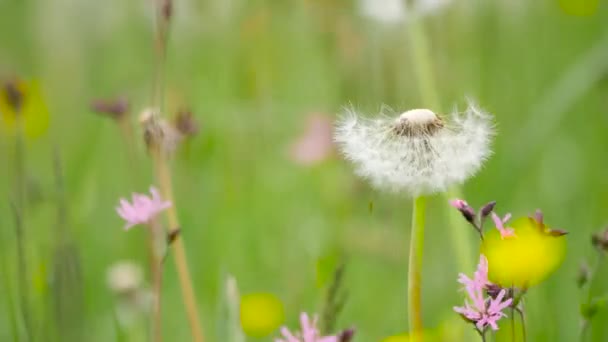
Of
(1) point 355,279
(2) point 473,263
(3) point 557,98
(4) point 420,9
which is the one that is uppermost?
(4) point 420,9

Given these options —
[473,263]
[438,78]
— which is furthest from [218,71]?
[473,263]

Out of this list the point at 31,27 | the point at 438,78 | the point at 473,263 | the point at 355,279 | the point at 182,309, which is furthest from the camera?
the point at 31,27

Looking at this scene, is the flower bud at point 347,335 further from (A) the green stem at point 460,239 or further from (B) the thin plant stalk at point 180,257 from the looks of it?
(A) the green stem at point 460,239

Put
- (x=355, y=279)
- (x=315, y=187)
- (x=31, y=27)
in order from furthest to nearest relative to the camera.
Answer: (x=31, y=27) → (x=315, y=187) → (x=355, y=279)

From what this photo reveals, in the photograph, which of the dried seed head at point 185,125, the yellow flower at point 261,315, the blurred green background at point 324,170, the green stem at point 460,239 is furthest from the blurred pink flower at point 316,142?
the dried seed head at point 185,125

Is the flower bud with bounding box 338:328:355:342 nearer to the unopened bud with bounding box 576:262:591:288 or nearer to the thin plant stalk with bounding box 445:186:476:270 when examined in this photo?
the unopened bud with bounding box 576:262:591:288

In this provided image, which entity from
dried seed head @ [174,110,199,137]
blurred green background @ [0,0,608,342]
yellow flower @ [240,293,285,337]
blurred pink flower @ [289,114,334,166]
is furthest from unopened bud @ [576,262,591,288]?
blurred pink flower @ [289,114,334,166]

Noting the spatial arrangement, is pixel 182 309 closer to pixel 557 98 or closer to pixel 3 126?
pixel 557 98
